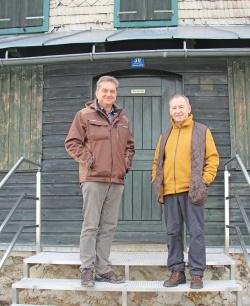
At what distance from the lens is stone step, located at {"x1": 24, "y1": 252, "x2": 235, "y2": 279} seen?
4.53m

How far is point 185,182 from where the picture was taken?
405 cm

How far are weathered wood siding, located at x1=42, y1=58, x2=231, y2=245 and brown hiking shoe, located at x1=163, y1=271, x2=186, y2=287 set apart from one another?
6.64 feet

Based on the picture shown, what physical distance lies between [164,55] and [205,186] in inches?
89.5

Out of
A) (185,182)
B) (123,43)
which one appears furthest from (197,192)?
(123,43)

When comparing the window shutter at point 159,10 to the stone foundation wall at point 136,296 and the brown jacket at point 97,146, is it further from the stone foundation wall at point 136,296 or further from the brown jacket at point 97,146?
the stone foundation wall at point 136,296

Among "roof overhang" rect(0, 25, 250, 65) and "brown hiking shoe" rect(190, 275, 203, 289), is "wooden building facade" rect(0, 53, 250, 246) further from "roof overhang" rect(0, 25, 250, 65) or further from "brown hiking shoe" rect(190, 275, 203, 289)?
"brown hiking shoe" rect(190, 275, 203, 289)

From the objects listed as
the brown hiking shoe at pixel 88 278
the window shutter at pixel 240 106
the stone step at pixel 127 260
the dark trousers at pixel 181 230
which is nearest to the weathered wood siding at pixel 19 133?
the stone step at pixel 127 260

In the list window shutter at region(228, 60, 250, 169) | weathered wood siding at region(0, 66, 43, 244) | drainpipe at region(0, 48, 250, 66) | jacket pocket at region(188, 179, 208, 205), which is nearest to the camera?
jacket pocket at region(188, 179, 208, 205)

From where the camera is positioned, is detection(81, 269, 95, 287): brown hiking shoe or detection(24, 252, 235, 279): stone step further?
detection(24, 252, 235, 279): stone step

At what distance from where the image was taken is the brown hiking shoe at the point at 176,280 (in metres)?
4.09

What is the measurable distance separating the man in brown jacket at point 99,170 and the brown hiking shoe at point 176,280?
1.44 ft

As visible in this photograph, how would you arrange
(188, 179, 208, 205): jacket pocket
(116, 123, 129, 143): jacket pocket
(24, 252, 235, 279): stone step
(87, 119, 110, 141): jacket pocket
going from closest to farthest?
(188, 179, 208, 205): jacket pocket → (87, 119, 110, 141): jacket pocket → (116, 123, 129, 143): jacket pocket → (24, 252, 235, 279): stone step

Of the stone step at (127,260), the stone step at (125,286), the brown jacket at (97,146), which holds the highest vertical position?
the brown jacket at (97,146)

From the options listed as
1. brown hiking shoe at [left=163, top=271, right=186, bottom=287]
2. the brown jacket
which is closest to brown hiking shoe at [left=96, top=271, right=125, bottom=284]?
brown hiking shoe at [left=163, top=271, right=186, bottom=287]
